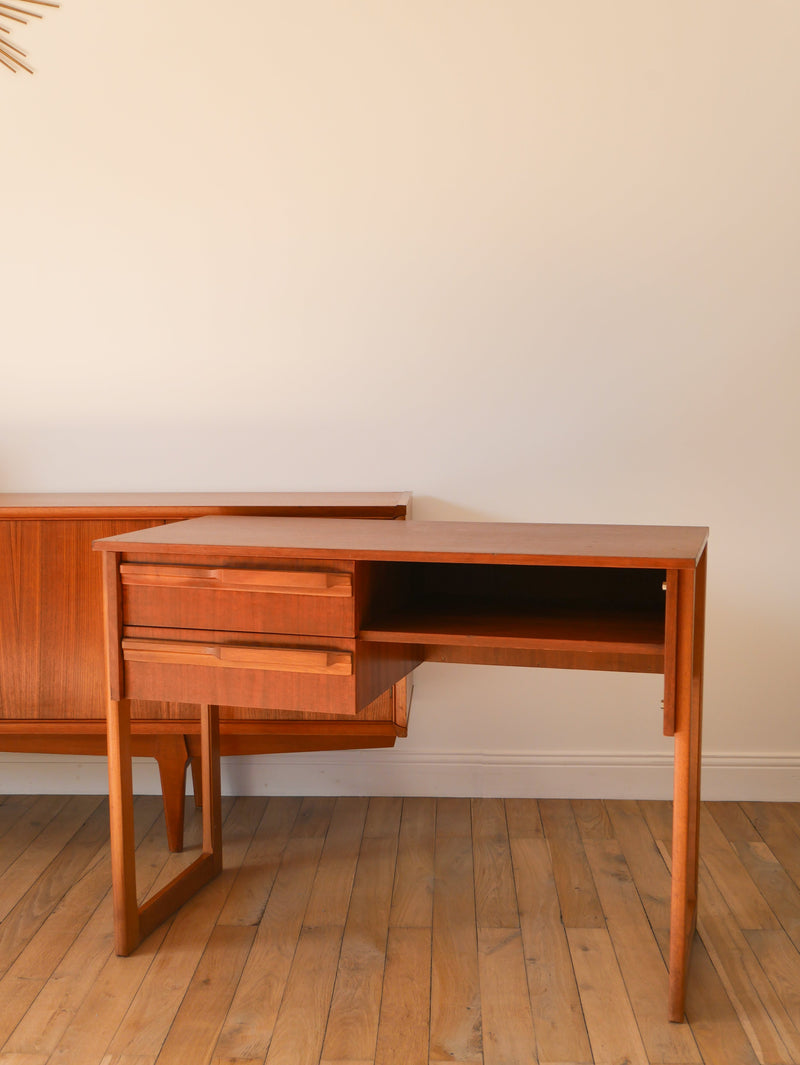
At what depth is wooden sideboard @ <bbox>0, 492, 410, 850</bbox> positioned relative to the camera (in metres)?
2.15

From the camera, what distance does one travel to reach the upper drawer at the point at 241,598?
162cm

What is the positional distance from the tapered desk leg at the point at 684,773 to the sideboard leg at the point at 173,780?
124cm

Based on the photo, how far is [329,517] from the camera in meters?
2.16

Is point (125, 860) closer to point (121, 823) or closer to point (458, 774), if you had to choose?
point (121, 823)

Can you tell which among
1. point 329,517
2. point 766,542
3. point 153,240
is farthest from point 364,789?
point 153,240

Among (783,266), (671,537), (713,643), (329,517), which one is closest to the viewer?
(671,537)

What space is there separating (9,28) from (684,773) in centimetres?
247

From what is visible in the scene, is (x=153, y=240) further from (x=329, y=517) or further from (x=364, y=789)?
(x=364, y=789)

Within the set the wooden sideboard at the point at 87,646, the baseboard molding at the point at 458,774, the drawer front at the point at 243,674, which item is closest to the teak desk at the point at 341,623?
the drawer front at the point at 243,674

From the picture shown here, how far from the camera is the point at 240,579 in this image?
1653 mm

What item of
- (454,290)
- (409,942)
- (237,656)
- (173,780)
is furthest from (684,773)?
(454,290)

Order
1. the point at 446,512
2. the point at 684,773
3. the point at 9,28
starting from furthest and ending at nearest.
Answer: the point at 446,512 < the point at 9,28 < the point at 684,773

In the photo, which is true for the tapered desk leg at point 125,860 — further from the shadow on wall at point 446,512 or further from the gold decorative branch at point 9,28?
the gold decorative branch at point 9,28

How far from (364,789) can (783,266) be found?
1838 mm
